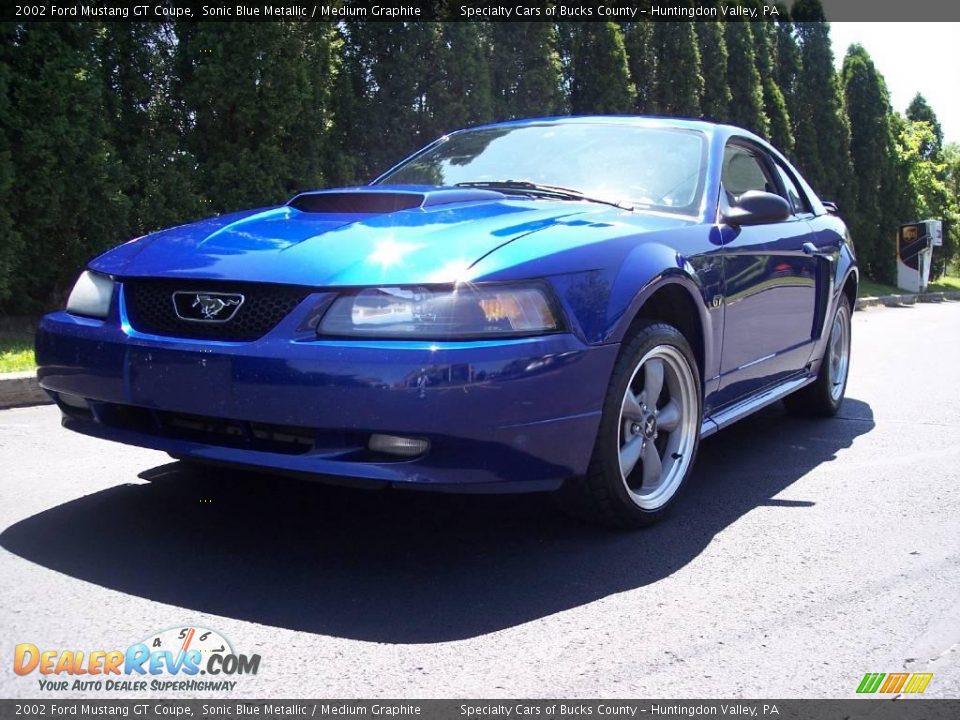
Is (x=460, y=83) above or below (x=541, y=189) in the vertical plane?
above

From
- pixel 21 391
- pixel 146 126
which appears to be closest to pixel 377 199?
pixel 21 391

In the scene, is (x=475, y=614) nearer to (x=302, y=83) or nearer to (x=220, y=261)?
(x=220, y=261)

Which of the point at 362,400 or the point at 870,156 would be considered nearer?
the point at 362,400

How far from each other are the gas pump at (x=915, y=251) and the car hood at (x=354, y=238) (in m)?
20.2

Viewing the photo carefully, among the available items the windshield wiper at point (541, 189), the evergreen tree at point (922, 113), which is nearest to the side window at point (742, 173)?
the windshield wiper at point (541, 189)

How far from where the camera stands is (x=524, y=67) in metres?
14.4

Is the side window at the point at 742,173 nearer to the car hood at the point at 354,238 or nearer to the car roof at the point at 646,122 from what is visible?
the car roof at the point at 646,122

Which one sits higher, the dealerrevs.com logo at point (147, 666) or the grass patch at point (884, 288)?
the dealerrevs.com logo at point (147, 666)

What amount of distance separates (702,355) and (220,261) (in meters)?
1.84

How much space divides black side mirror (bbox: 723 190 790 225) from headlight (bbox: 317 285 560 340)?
1.60 metres

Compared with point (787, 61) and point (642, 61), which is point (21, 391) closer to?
point (642, 61)

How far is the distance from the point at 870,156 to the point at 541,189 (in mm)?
23107

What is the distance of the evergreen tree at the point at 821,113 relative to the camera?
75.5 feet

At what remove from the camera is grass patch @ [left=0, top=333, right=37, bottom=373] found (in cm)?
619
